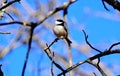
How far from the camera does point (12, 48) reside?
17.0ft

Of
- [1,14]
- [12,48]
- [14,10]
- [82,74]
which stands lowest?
[82,74]

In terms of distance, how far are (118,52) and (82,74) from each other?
425 cm

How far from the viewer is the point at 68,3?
1.16m

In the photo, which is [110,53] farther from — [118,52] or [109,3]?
[109,3]

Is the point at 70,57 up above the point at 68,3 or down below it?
below

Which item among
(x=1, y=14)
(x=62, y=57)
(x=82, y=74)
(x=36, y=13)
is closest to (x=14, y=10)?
(x=36, y=13)

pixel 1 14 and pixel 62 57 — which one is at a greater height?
pixel 1 14

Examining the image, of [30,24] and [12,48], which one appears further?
[12,48]

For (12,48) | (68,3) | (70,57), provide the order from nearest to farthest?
(68,3) < (70,57) < (12,48)

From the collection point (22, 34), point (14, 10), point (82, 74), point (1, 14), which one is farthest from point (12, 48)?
point (1, 14)

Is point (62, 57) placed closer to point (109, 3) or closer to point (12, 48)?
point (12, 48)

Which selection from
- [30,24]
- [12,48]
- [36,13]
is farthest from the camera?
[36,13]

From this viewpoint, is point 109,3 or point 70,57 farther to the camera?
point 70,57

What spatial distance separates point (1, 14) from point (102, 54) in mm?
394
